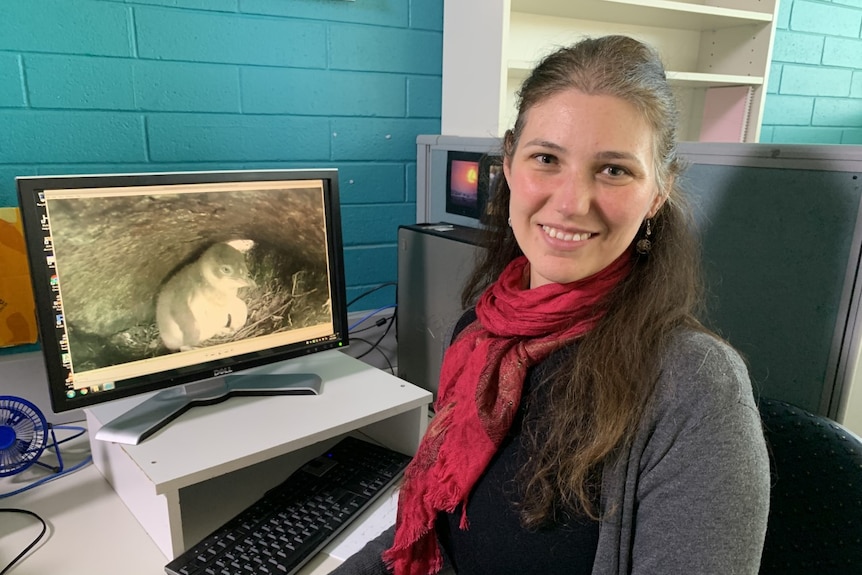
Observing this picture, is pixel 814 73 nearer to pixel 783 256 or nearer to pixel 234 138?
pixel 783 256

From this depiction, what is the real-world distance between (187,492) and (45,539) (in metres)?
0.21

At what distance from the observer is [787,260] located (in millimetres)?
888

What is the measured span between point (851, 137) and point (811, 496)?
94.9 inches

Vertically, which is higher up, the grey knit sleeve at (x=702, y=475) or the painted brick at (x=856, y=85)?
the painted brick at (x=856, y=85)

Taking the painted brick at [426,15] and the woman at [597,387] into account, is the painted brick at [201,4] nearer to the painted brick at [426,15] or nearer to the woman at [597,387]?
the painted brick at [426,15]

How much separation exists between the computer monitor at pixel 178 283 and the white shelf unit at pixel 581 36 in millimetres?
559

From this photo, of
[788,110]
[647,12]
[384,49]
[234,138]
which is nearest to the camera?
[234,138]

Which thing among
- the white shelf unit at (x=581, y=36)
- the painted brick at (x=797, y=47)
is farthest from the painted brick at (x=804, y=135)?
the white shelf unit at (x=581, y=36)

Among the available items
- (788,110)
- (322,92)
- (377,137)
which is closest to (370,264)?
(377,137)

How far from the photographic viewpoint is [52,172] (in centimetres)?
119

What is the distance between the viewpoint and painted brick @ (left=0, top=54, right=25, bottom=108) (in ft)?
3.66

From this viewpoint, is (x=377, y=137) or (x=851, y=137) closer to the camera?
(x=377, y=137)

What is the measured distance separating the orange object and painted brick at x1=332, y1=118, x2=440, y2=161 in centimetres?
69

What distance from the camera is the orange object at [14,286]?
113cm
